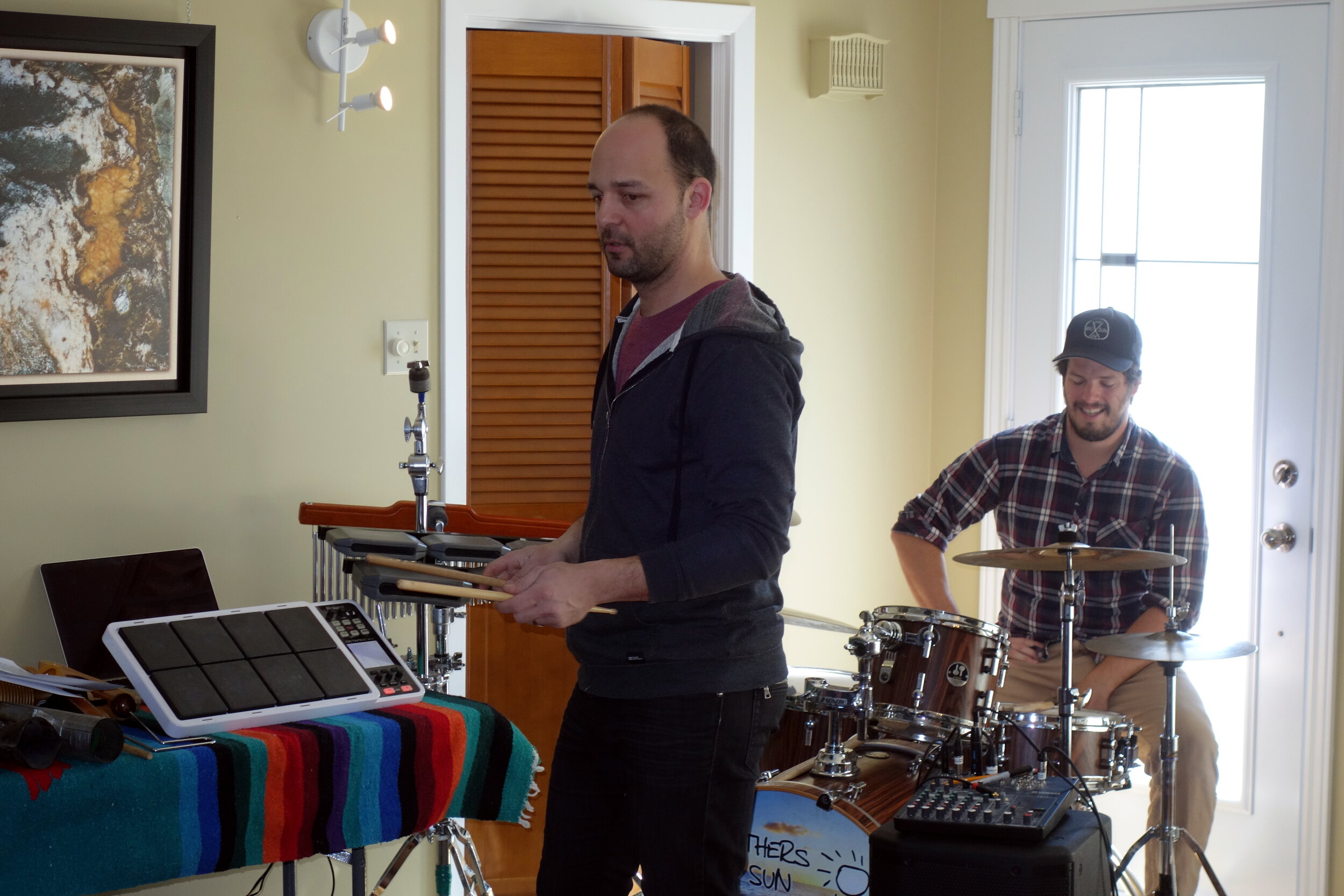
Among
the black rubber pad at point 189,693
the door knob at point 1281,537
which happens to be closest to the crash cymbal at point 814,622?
the door knob at point 1281,537

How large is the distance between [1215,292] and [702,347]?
211cm

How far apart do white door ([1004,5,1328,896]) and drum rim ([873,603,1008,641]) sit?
34.5 inches

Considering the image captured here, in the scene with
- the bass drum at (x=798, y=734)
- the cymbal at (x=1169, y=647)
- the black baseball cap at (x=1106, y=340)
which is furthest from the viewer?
the black baseball cap at (x=1106, y=340)

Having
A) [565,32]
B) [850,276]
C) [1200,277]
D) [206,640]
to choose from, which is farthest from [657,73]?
[206,640]

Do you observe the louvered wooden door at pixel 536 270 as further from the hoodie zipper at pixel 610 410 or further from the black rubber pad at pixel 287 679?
the hoodie zipper at pixel 610 410

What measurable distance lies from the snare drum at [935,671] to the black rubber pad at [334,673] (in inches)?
41.6

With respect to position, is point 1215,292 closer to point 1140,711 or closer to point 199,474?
point 1140,711

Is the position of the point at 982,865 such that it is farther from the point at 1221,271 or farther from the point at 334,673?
the point at 1221,271

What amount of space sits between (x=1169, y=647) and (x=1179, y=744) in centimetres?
52

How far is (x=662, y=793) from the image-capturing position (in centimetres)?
163

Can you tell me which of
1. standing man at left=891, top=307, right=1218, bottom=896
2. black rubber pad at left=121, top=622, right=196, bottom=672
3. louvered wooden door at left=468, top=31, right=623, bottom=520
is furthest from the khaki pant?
black rubber pad at left=121, top=622, right=196, bottom=672

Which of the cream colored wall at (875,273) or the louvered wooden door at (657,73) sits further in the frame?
the cream colored wall at (875,273)

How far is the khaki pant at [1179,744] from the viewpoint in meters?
2.94

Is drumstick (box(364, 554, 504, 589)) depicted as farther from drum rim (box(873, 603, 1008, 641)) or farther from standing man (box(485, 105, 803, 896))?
drum rim (box(873, 603, 1008, 641))
